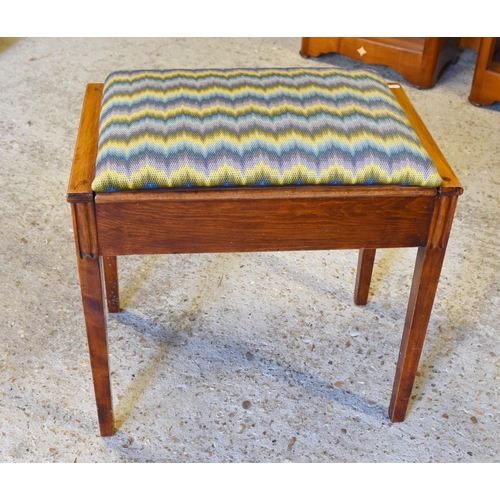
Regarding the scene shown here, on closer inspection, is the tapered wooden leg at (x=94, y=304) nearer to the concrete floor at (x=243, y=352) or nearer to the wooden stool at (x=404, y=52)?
the concrete floor at (x=243, y=352)

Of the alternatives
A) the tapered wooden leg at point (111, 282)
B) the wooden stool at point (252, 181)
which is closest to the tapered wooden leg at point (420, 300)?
the wooden stool at point (252, 181)

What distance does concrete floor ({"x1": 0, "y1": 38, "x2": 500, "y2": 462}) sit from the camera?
1.24 m

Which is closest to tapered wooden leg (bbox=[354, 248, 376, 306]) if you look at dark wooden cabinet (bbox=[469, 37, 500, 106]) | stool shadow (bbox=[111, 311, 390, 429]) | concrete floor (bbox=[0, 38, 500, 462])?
concrete floor (bbox=[0, 38, 500, 462])

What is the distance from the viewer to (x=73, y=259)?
1.65m

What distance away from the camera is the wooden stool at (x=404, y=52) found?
2412 mm

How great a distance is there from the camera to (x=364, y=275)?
1.49m

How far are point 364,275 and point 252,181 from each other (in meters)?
0.56

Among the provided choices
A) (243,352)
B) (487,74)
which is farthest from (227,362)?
(487,74)

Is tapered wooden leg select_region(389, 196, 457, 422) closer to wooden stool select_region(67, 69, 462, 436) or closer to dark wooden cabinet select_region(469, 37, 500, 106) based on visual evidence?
wooden stool select_region(67, 69, 462, 436)

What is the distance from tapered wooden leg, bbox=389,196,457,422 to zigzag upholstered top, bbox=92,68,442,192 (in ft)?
0.23

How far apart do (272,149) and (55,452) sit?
64cm

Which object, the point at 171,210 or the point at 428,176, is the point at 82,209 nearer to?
the point at 171,210

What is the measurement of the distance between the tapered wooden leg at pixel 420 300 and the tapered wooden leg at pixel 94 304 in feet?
1.60

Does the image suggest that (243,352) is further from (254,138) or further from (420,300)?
(254,138)
